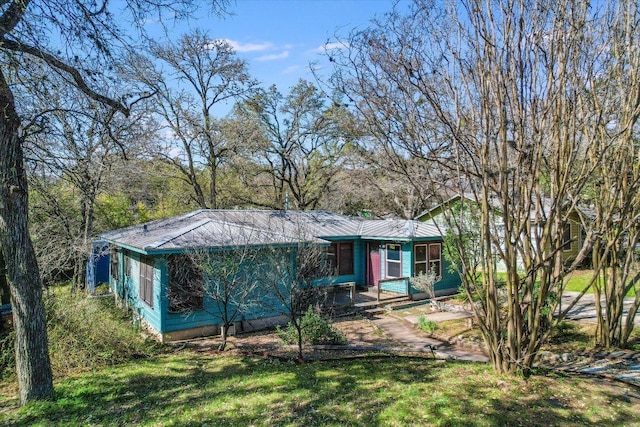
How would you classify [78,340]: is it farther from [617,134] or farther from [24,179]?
[617,134]

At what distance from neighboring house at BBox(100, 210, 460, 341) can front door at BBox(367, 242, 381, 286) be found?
1.7 inches

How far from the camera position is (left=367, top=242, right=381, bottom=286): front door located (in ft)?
54.7

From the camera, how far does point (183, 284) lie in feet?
34.7

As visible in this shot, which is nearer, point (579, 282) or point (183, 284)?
point (183, 284)

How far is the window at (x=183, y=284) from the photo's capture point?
10156mm

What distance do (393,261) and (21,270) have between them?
1268 cm

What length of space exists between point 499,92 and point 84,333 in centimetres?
895

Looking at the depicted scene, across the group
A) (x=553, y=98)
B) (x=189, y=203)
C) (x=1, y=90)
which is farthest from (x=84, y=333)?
(x=189, y=203)

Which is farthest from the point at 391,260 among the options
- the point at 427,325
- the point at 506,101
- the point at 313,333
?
the point at 506,101

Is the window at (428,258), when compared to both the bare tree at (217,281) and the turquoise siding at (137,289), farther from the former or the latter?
the turquoise siding at (137,289)

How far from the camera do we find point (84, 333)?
27.0ft

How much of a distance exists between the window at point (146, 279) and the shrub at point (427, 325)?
757cm

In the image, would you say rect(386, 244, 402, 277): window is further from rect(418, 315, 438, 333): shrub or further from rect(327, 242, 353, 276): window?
rect(418, 315, 438, 333): shrub

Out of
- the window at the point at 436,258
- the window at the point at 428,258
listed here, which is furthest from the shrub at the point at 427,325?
the window at the point at 436,258
